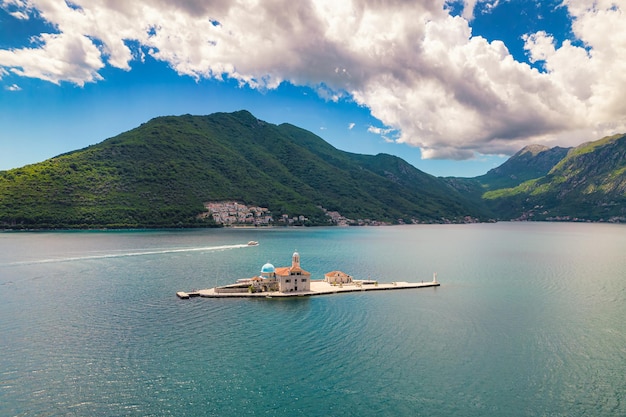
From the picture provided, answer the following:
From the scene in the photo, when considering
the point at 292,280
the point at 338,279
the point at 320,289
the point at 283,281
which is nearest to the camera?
the point at 283,281

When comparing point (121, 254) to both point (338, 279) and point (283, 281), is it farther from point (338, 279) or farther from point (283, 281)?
point (338, 279)

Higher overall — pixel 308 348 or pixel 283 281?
pixel 283 281

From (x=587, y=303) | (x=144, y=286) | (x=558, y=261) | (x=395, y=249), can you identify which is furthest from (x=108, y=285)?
(x=558, y=261)

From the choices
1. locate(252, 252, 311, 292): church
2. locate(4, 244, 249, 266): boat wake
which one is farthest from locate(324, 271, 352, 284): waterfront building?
locate(4, 244, 249, 266): boat wake

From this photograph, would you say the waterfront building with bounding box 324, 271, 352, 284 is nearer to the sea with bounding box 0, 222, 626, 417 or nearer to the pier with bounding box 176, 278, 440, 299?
the pier with bounding box 176, 278, 440, 299

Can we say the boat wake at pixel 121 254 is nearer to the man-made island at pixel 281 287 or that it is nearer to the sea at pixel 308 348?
the sea at pixel 308 348

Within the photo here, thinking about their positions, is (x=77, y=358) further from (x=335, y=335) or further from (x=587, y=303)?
(x=587, y=303)

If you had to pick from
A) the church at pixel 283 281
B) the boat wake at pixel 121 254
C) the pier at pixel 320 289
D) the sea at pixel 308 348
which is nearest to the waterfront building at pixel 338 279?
the pier at pixel 320 289

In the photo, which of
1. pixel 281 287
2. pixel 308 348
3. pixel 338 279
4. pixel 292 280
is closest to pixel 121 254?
pixel 281 287

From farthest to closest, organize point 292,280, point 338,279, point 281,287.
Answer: point 338,279
point 292,280
point 281,287
